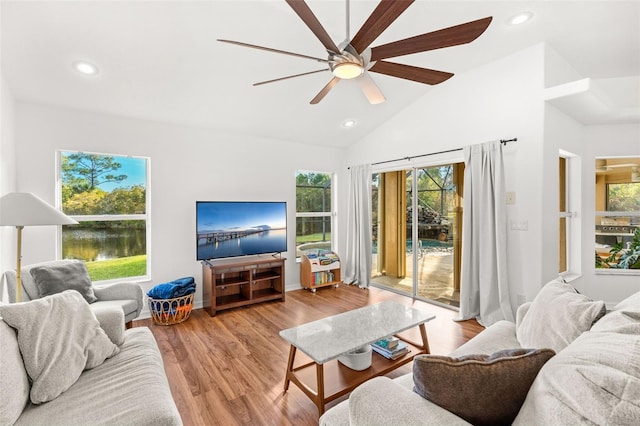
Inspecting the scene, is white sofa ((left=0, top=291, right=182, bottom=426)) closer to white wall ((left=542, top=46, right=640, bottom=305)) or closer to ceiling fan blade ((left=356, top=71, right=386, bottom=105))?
ceiling fan blade ((left=356, top=71, right=386, bottom=105))

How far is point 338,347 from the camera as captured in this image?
5.97 ft

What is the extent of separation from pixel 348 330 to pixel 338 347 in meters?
0.27

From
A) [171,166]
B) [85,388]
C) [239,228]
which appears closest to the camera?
[85,388]

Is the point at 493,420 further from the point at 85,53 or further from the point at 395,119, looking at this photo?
the point at 395,119

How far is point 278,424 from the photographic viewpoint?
1.75m

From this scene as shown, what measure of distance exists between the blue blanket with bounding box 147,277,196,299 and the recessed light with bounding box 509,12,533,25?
419 cm

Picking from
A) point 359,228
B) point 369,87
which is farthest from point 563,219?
point 369,87

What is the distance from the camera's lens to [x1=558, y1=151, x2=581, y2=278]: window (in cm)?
370

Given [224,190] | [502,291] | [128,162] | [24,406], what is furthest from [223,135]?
[502,291]

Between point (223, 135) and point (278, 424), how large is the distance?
11.2ft

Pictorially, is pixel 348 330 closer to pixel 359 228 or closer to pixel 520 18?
pixel 359 228

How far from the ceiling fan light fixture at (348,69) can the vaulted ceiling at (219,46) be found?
929 millimetres

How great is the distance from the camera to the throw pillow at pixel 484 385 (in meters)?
0.92

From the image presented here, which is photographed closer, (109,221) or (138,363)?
(138,363)
